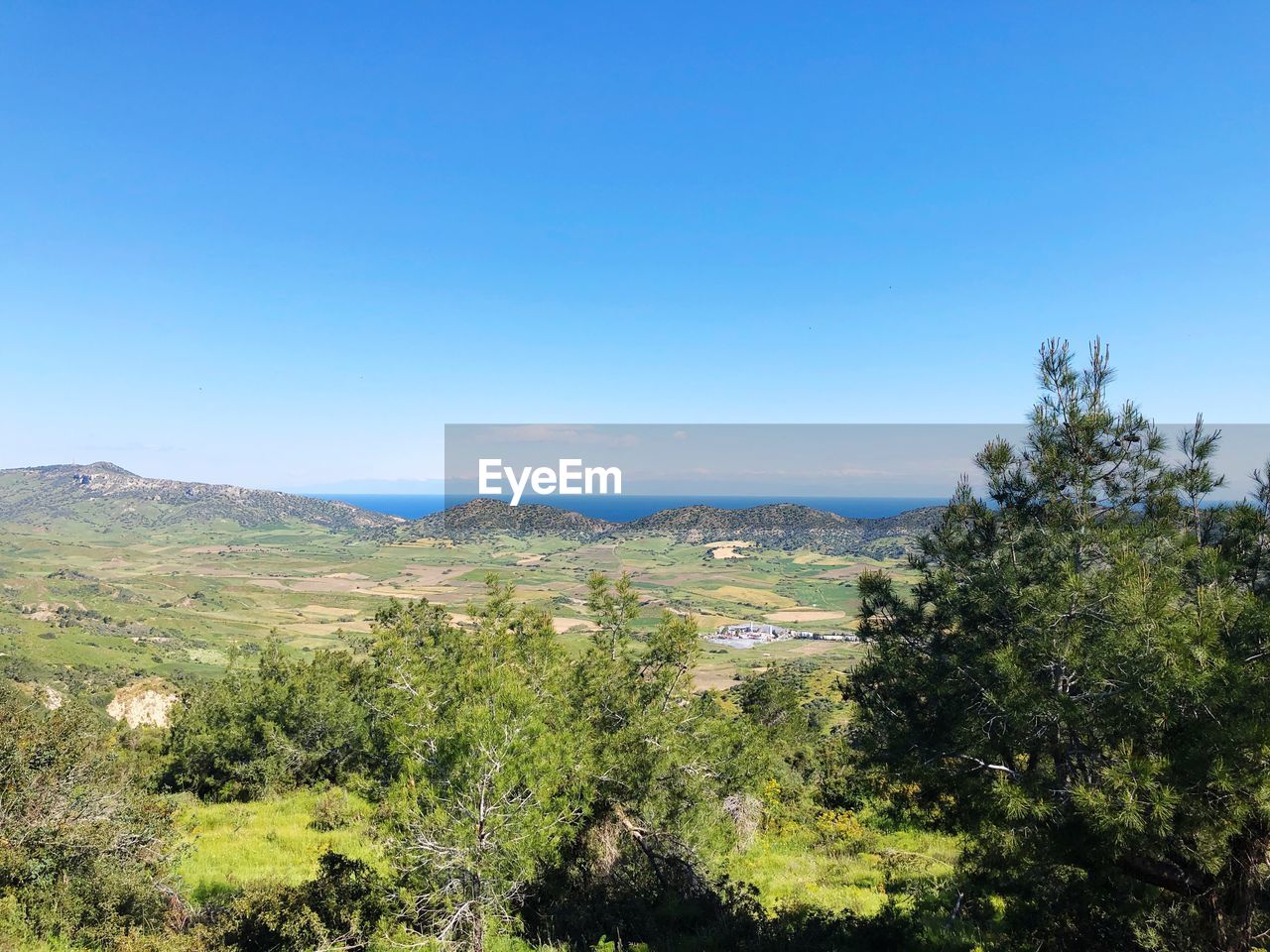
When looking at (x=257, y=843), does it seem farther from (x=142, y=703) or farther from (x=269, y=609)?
(x=269, y=609)

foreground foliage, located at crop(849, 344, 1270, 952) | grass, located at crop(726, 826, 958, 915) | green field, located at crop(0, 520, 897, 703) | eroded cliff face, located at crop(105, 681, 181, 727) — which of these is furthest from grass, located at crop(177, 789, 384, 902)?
green field, located at crop(0, 520, 897, 703)

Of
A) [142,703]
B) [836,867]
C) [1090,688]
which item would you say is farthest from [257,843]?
[142,703]

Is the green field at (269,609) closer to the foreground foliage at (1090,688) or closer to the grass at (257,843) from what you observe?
the grass at (257,843)

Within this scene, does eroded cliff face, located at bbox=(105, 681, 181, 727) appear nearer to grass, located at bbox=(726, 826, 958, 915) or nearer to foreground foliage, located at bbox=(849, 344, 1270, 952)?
grass, located at bbox=(726, 826, 958, 915)

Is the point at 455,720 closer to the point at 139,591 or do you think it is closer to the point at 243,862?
the point at 243,862

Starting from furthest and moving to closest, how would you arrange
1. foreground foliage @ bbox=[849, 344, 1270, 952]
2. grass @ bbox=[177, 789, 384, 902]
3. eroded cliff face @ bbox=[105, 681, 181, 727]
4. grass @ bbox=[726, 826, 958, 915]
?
eroded cliff face @ bbox=[105, 681, 181, 727]
grass @ bbox=[726, 826, 958, 915]
grass @ bbox=[177, 789, 384, 902]
foreground foliage @ bbox=[849, 344, 1270, 952]

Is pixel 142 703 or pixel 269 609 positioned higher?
pixel 142 703

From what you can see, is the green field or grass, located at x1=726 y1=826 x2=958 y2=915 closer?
grass, located at x1=726 y1=826 x2=958 y2=915

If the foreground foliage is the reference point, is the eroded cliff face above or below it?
below
